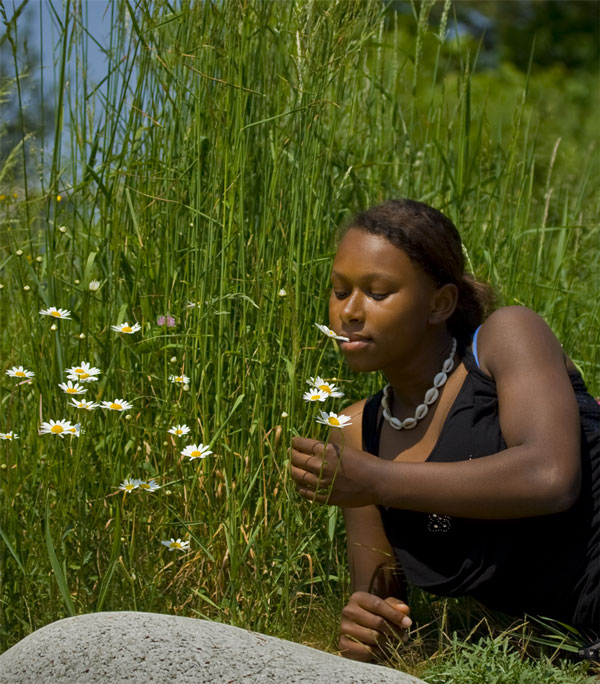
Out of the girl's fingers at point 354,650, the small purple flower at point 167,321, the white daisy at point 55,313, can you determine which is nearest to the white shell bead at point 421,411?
the girl's fingers at point 354,650

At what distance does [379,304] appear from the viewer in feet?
7.77

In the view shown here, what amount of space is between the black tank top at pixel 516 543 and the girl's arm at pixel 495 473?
14 centimetres

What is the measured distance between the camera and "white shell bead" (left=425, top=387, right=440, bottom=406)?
8.15 feet

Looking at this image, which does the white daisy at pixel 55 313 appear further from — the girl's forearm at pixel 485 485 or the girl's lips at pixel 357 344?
the girl's forearm at pixel 485 485

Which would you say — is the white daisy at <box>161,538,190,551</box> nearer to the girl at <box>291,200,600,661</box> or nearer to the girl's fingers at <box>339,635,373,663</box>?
the girl at <box>291,200,600,661</box>

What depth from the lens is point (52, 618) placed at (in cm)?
236

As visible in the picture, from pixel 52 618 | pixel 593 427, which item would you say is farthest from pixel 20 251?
pixel 593 427

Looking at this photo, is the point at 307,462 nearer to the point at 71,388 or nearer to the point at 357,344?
the point at 357,344

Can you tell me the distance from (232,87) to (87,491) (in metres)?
1.12

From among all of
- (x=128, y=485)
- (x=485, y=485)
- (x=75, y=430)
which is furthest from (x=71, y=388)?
(x=485, y=485)

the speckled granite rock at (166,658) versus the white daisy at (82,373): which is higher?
the white daisy at (82,373)

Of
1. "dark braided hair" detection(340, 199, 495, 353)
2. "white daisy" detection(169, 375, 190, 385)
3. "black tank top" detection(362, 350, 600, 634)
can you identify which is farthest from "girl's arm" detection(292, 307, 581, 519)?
"white daisy" detection(169, 375, 190, 385)

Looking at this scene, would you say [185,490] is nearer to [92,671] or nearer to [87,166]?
[92,671]

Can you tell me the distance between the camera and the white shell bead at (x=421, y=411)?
250cm
